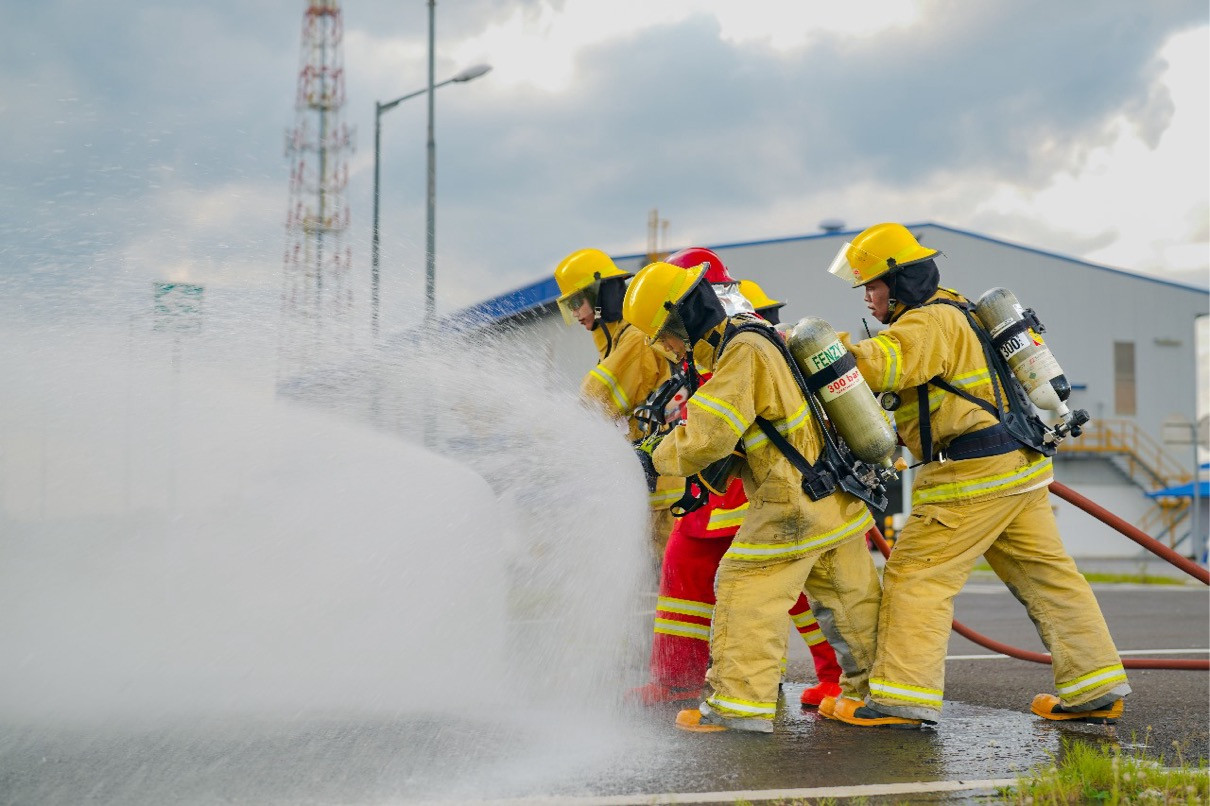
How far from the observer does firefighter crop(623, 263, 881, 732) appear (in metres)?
4.55

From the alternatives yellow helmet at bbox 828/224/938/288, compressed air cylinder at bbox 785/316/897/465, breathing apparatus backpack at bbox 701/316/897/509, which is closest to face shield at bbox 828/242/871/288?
yellow helmet at bbox 828/224/938/288

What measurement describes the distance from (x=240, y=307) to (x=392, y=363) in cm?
73

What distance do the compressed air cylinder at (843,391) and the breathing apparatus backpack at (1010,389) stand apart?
1.13ft

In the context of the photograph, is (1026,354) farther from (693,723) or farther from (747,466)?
(693,723)

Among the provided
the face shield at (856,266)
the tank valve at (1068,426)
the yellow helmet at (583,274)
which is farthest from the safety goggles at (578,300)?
the tank valve at (1068,426)

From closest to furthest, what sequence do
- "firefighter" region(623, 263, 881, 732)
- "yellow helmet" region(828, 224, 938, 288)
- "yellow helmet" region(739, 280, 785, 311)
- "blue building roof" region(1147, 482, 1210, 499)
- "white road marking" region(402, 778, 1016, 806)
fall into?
"white road marking" region(402, 778, 1016, 806)
"firefighter" region(623, 263, 881, 732)
"yellow helmet" region(828, 224, 938, 288)
"yellow helmet" region(739, 280, 785, 311)
"blue building roof" region(1147, 482, 1210, 499)

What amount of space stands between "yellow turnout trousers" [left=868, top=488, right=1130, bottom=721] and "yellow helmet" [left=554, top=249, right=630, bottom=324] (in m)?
2.05

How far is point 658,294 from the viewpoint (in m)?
4.76

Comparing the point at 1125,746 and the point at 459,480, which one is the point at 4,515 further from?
the point at 1125,746

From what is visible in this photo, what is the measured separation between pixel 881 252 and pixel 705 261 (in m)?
0.89

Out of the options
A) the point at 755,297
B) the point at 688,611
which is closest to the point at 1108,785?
the point at 688,611

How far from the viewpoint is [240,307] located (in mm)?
5254

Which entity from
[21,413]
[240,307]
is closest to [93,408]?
[21,413]

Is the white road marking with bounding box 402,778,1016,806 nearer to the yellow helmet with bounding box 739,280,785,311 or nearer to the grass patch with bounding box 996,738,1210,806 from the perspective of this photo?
the grass patch with bounding box 996,738,1210,806
